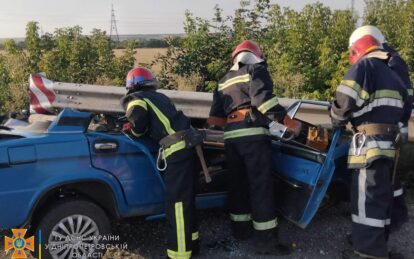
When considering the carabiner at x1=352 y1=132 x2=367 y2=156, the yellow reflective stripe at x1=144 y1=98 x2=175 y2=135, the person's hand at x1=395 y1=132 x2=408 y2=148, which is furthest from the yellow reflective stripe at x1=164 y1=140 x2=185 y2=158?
the person's hand at x1=395 y1=132 x2=408 y2=148

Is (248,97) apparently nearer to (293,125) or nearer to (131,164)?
(293,125)

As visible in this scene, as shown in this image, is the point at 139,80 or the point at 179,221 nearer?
the point at 179,221

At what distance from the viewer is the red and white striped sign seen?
5.91m

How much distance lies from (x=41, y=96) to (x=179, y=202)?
298 centimetres

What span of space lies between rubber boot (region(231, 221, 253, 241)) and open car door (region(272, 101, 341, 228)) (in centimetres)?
37

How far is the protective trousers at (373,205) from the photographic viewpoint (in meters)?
3.84

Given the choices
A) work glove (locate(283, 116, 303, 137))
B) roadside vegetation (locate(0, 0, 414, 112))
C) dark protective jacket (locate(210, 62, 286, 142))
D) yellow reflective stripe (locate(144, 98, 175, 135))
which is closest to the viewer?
yellow reflective stripe (locate(144, 98, 175, 135))

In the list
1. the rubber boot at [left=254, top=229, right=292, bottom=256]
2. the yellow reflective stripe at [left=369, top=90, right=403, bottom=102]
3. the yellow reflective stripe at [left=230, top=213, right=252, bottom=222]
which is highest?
the yellow reflective stripe at [left=369, top=90, right=403, bottom=102]

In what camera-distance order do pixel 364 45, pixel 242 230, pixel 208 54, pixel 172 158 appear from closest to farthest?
1. pixel 172 158
2. pixel 364 45
3. pixel 242 230
4. pixel 208 54

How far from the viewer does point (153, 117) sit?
13.2 ft

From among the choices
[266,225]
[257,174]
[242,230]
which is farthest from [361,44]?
[242,230]

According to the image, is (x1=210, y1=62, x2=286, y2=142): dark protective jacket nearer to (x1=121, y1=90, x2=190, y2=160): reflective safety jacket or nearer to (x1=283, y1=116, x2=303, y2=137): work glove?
(x1=283, y1=116, x2=303, y2=137): work glove

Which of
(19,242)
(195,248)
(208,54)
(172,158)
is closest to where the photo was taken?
(19,242)

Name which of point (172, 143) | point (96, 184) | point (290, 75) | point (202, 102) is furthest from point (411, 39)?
point (96, 184)
